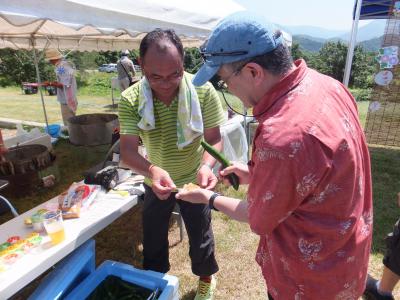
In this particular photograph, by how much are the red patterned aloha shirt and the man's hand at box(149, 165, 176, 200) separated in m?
0.66

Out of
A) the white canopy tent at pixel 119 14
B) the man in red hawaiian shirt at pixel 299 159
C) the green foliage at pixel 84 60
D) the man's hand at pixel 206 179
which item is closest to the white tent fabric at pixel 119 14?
the white canopy tent at pixel 119 14

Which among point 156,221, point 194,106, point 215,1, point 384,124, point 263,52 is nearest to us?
point 263,52

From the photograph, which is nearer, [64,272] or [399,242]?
[64,272]

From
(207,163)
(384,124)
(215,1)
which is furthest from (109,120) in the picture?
(384,124)

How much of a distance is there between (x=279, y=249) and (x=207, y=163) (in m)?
0.84

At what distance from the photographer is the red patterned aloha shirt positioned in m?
0.87

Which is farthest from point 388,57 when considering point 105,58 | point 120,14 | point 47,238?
point 105,58

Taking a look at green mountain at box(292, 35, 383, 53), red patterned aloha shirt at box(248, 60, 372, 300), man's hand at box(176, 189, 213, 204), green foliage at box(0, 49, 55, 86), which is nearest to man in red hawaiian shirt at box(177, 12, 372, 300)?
red patterned aloha shirt at box(248, 60, 372, 300)

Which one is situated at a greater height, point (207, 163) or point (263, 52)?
point (263, 52)

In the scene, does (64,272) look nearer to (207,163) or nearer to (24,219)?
(24,219)

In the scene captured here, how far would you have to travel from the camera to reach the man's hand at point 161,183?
169 centimetres

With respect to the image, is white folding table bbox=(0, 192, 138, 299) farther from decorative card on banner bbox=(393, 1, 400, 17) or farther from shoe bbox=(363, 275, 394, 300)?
decorative card on banner bbox=(393, 1, 400, 17)

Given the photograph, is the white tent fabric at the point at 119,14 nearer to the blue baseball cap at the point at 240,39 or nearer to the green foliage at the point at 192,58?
the blue baseball cap at the point at 240,39

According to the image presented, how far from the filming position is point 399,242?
6.70ft
